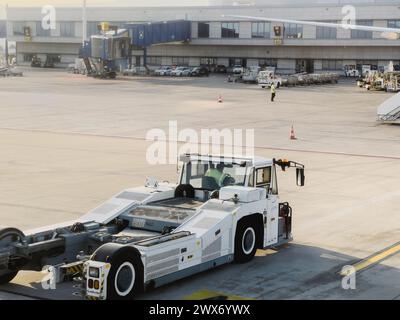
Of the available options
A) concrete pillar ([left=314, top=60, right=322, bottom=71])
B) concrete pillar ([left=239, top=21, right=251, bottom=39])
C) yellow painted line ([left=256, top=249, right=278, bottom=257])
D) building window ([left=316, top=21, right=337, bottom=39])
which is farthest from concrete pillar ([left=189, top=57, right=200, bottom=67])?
yellow painted line ([left=256, top=249, right=278, bottom=257])

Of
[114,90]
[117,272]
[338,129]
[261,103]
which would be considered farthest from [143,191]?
[114,90]

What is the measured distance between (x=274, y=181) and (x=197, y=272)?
3.85 meters

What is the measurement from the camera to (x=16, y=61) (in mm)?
147125

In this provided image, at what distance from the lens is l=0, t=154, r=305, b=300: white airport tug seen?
13.7m

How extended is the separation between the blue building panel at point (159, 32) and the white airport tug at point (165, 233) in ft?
311

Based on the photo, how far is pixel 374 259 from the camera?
17703 mm

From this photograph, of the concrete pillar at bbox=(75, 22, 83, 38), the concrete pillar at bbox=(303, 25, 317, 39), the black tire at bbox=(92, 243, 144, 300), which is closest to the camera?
the black tire at bbox=(92, 243, 144, 300)

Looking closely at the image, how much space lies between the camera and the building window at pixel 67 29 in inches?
5231

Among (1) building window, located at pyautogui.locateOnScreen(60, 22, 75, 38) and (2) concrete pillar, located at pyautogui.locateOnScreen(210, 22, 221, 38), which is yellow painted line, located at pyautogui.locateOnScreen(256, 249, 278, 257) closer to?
(2) concrete pillar, located at pyautogui.locateOnScreen(210, 22, 221, 38)

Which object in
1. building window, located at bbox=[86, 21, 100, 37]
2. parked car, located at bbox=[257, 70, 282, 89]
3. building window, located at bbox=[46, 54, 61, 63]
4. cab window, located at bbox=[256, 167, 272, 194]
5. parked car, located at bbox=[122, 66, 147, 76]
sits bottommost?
cab window, located at bbox=[256, 167, 272, 194]

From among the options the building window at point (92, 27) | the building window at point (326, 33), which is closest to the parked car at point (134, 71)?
the building window at point (92, 27)

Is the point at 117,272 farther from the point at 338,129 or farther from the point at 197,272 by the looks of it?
the point at 338,129

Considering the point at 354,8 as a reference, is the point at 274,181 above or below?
below

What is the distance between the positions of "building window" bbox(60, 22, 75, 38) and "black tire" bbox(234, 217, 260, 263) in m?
121
